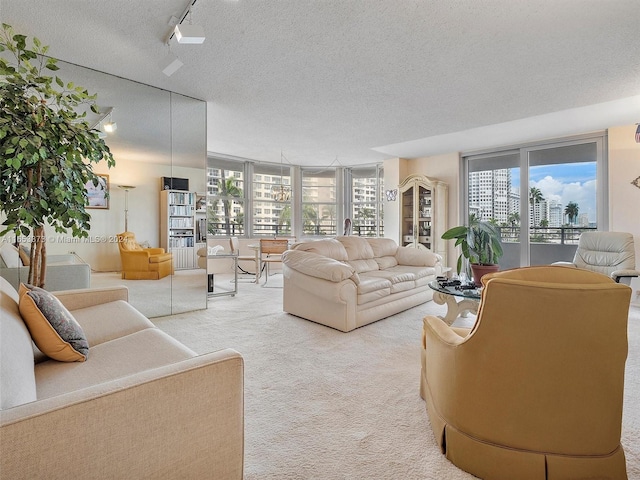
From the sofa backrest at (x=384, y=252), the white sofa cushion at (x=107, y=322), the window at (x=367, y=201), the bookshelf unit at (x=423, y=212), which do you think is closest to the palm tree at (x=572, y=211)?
the bookshelf unit at (x=423, y=212)

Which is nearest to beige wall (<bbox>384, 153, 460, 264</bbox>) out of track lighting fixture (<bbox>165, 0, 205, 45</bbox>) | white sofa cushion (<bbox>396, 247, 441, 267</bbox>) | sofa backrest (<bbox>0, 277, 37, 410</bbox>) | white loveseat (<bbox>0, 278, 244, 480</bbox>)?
white sofa cushion (<bbox>396, 247, 441, 267</bbox>)

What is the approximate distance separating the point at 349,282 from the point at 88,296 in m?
2.11

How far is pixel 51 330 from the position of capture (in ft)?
4.82

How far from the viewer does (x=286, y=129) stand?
512cm

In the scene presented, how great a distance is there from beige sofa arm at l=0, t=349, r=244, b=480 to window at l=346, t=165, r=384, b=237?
7155mm

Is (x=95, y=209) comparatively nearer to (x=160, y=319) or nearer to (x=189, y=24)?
(x=160, y=319)

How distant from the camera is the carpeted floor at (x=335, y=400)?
1.44 meters

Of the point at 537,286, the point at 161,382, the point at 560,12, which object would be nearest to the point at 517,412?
the point at 537,286

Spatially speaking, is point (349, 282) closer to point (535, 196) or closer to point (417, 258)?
point (417, 258)

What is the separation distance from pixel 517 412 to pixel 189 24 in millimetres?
2878

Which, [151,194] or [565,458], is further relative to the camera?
[151,194]

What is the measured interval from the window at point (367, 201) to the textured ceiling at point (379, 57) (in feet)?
10.3

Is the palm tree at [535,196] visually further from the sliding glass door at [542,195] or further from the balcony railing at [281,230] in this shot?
the balcony railing at [281,230]

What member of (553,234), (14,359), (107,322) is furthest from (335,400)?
(553,234)
